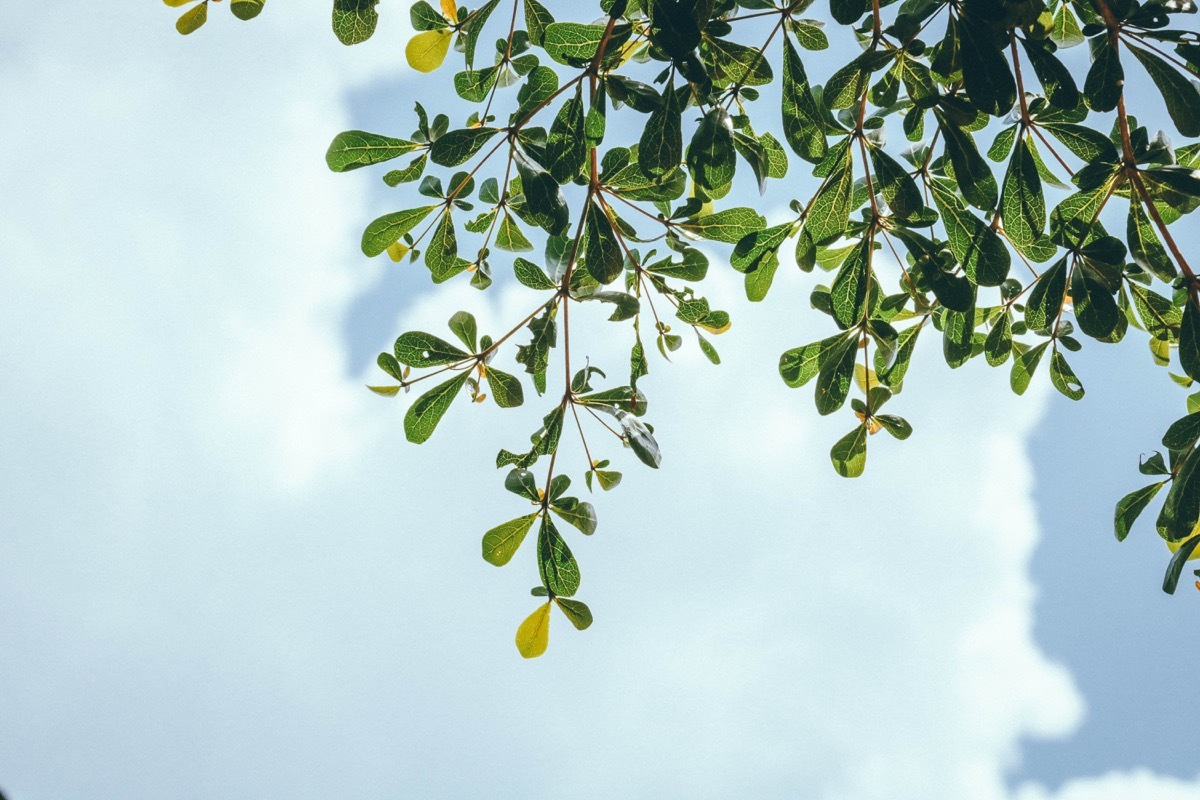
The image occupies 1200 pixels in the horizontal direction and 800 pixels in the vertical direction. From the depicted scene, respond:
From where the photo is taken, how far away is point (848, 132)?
196 centimetres

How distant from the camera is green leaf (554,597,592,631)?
7.25 ft

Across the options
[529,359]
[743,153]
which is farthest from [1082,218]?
[529,359]

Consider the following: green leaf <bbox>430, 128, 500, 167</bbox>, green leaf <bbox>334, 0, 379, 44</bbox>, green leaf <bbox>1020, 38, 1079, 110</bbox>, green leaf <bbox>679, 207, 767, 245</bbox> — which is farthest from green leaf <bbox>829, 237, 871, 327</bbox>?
green leaf <bbox>334, 0, 379, 44</bbox>

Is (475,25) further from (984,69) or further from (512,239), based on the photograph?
(984,69)

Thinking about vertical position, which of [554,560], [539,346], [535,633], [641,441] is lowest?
[535,633]

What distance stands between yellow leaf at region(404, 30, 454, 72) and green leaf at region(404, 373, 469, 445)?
71 centimetres

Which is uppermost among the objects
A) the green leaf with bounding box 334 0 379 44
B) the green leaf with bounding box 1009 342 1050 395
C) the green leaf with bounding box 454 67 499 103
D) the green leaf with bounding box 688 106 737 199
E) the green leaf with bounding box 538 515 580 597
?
the green leaf with bounding box 1009 342 1050 395

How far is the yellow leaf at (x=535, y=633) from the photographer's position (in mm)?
2225

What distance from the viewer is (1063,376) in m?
2.35

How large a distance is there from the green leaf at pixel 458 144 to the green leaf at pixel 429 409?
52cm

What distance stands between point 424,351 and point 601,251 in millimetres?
503

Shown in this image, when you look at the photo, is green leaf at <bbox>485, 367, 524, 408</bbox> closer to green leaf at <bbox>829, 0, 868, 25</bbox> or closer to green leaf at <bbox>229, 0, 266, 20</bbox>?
green leaf at <bbox>229, 0, 266, 20</bbox>

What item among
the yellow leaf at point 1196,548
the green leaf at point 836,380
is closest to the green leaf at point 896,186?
the green leaf at point 836,380

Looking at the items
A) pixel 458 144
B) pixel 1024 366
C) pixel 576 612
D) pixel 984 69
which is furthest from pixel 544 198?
pixel 1024 366
